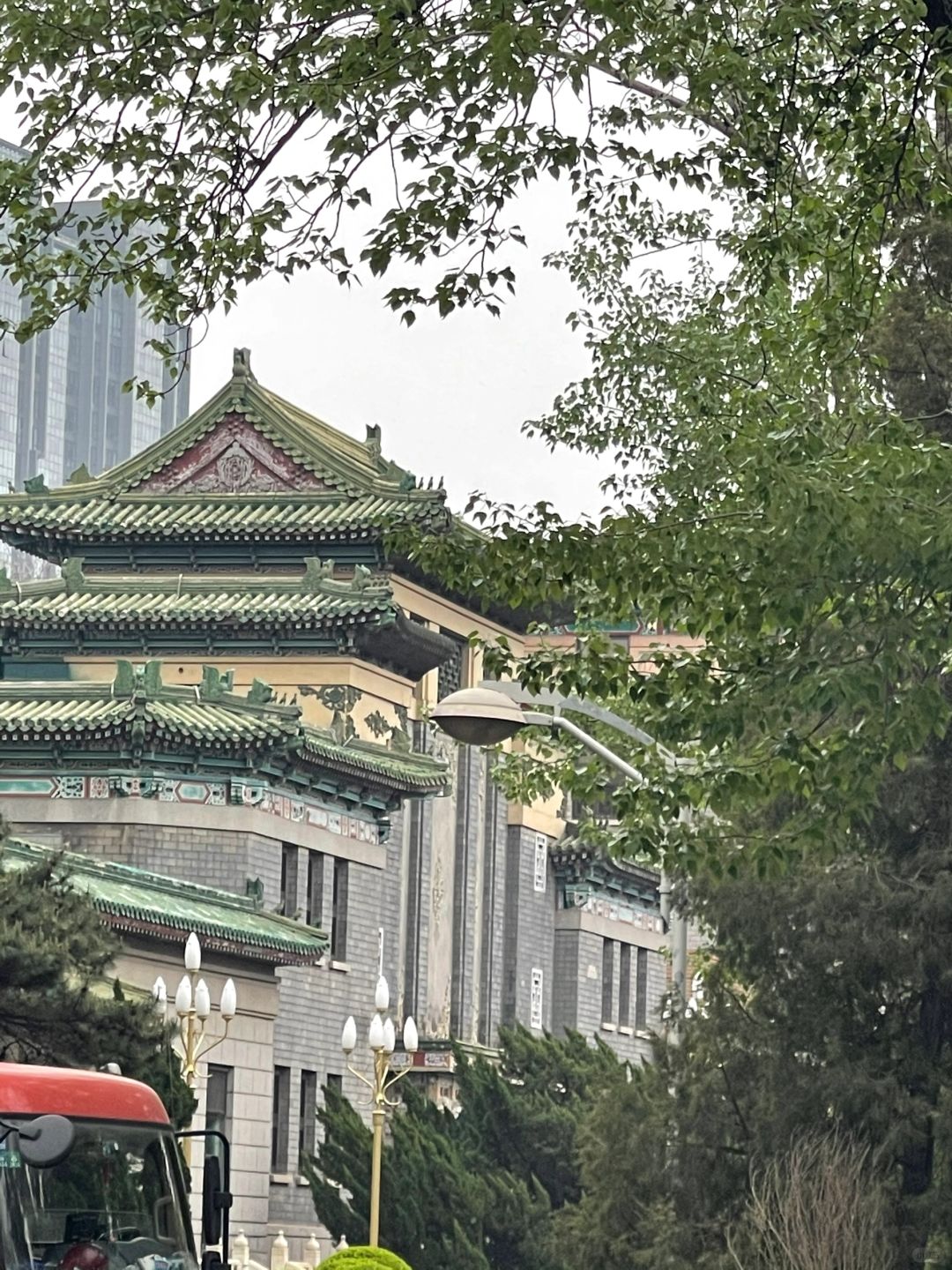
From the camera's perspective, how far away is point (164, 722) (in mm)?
38062

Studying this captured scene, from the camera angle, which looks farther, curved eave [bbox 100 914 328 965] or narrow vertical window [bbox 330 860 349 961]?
narrow vertical window [bbox 330 860 349 961]

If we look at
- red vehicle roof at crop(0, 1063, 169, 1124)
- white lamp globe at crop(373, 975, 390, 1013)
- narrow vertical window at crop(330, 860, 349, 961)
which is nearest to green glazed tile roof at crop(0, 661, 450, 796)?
narrow vertical window at crop(330, 860, 349, 961)

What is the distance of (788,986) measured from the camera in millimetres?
22469

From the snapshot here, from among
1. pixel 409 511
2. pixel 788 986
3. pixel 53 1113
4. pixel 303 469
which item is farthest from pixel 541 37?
pixel 303 469

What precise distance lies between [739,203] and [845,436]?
10573mm

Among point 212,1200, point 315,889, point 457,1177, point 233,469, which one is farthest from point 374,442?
point 212,1200

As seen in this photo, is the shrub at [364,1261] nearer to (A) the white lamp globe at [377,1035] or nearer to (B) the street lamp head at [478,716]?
(B) the street lamp head at [478,716]

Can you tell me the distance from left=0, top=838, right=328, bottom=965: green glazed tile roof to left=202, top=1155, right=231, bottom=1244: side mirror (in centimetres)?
1779

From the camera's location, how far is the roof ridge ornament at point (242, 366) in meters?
46.1

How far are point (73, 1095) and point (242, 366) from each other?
114 ft

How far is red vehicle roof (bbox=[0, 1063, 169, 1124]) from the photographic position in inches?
464

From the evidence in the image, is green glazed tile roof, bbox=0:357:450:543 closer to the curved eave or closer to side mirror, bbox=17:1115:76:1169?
the curved eave

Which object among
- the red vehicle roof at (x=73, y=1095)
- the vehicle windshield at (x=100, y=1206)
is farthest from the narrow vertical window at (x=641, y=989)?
the red vehicle roof at (x=73, y=1095)

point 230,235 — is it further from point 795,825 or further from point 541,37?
point 795,825
